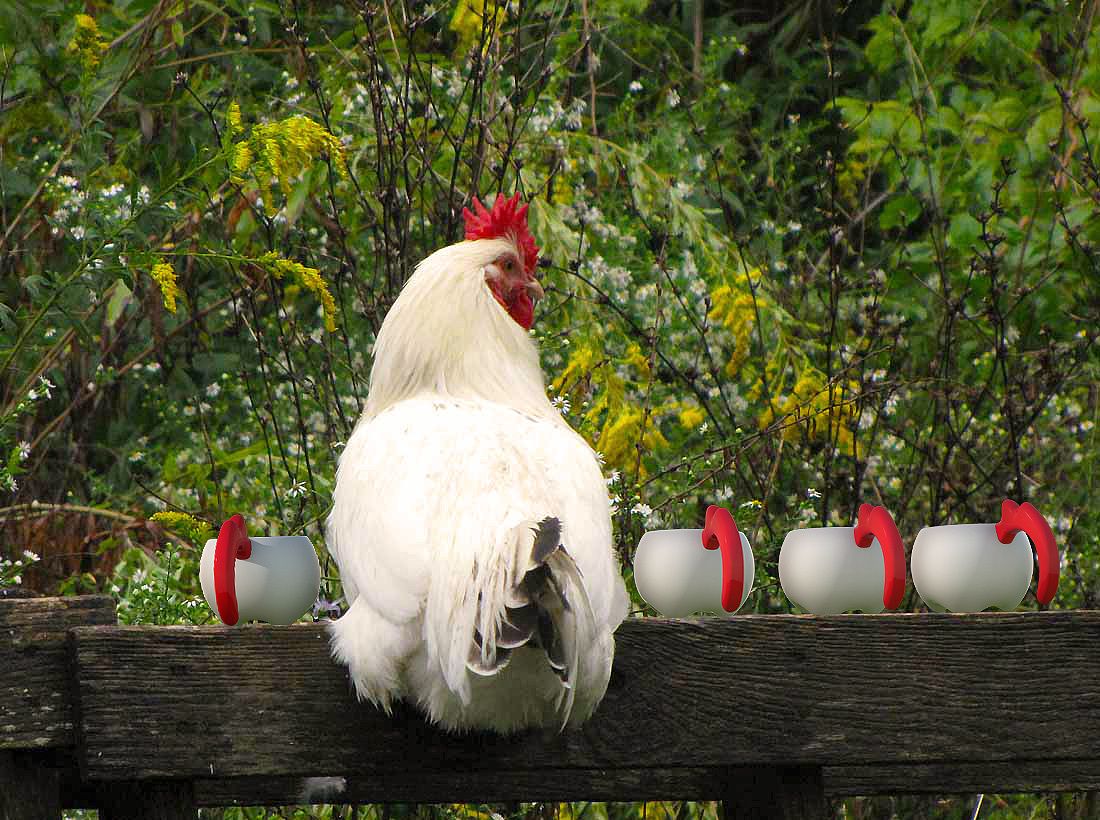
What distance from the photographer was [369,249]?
459cm

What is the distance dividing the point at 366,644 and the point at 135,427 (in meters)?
3.89

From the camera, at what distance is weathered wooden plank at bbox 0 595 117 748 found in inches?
74.3

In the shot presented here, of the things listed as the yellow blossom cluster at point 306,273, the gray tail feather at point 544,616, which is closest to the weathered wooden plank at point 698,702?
the gray tail feather at point 544,616

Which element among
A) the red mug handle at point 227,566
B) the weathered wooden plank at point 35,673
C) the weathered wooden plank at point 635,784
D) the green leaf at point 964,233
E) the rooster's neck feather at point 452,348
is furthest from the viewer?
the green leaf at point 964,233

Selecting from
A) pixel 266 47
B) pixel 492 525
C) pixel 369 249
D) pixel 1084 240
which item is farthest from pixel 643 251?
pixel 492 525

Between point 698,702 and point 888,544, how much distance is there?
15.1 inches

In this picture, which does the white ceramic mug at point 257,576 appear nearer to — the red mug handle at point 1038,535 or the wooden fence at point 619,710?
the wooden fence at point 619,710

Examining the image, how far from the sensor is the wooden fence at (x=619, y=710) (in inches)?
76.2

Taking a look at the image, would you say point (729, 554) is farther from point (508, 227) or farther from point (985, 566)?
point (508, 227)

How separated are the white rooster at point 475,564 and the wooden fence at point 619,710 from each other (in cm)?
10

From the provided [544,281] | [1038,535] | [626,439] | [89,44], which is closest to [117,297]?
[89,44]

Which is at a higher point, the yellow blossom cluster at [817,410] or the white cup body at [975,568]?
the yellow blossom cluster at [817,410]

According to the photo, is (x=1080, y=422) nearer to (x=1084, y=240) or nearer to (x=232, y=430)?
(x=1084, y=240)

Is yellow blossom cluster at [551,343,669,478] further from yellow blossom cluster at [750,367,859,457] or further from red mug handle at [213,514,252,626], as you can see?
red mug handle at [213,514,252,626]
